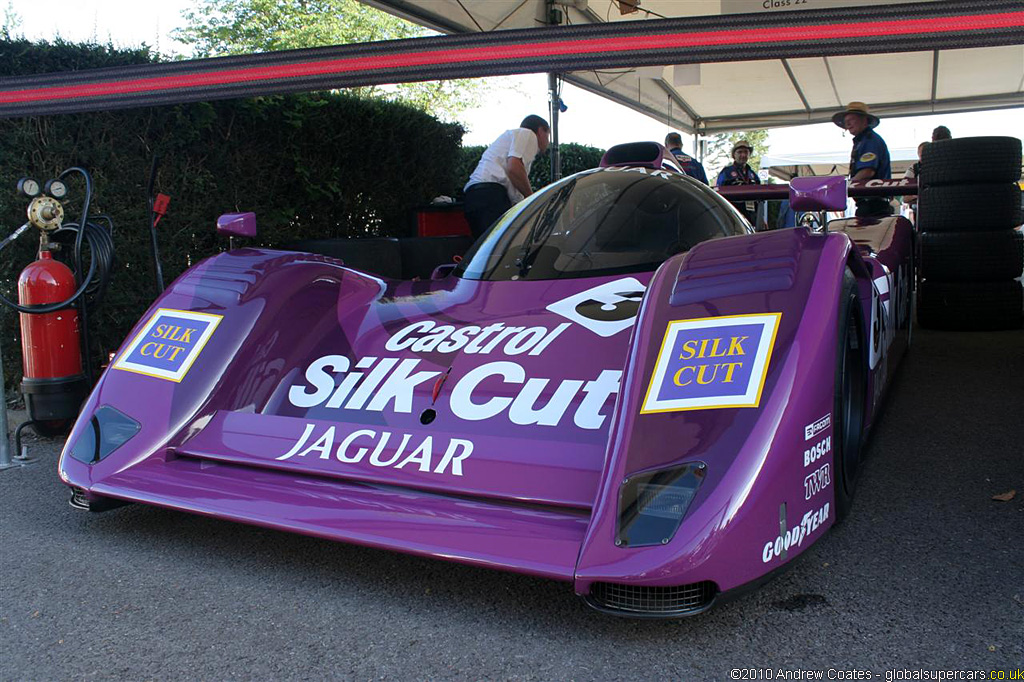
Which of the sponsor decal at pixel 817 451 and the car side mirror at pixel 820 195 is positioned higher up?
the car side mirror at pixel 820 195

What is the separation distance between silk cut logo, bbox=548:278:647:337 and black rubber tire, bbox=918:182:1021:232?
12.8 feet

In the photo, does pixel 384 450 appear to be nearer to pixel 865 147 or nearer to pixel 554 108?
pixel 865 147

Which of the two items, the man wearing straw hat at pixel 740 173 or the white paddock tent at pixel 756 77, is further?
the white paddock tent at pixel 756 77

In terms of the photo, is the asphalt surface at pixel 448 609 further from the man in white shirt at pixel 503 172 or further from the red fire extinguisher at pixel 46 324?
the man in white shirt at pixel 503 172

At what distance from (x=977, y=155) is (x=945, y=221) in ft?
1.53

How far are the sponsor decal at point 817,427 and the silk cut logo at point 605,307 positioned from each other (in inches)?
26.5

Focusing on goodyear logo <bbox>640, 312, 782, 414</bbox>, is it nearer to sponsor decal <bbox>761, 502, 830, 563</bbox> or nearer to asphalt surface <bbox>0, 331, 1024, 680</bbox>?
sponsor decal <bbox>761, 502, 830, 563</bbox>

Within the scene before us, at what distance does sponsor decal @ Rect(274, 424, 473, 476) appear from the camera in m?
1.98

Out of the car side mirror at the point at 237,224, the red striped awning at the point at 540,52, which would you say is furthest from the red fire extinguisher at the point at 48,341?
the car side mirror at the point at 237,224

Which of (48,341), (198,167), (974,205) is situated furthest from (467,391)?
(974,205)

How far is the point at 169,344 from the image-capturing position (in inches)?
105

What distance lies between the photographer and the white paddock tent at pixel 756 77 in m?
8.94

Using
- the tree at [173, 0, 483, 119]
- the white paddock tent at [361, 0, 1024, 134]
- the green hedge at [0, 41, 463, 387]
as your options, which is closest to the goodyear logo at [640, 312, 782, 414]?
the green hedge at [0, 41, 463, 387]

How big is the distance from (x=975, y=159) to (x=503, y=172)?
10.4ft
